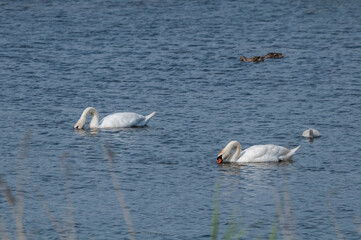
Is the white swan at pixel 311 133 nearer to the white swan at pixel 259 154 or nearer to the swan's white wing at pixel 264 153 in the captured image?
the white swan at pixel 259 154

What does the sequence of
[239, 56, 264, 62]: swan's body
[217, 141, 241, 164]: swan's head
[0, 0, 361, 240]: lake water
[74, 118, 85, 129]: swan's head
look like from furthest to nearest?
[239, 56, 264, 62]: swan's body
[74, 118, 85, 129]: swan's head
[217, 141, 241, 164]: swan's head
[0, 0, 361, 240]: lake water

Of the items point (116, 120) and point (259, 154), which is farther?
point (116, 120)

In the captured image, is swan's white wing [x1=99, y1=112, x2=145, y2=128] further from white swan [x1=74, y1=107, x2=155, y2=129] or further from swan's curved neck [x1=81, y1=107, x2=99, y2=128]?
swan's curved neck [x1=81, y1=107, x2=99, y2=128]

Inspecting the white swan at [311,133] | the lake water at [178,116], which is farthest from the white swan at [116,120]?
the white swan at [311,133]

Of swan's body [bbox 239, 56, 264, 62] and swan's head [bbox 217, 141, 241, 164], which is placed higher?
swan's head [bbox 217, 141, 241, 164]

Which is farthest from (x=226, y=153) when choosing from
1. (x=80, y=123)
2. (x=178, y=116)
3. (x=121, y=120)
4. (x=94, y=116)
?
(x=94, y=116)

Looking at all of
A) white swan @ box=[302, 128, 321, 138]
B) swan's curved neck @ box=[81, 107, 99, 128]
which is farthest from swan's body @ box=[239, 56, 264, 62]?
white swan @ box=[302, 128, 321, 138]

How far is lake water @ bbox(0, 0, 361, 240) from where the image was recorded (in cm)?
1636

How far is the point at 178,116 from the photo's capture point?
25844mm

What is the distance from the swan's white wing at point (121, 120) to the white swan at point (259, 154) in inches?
166

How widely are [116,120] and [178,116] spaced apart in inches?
75.4

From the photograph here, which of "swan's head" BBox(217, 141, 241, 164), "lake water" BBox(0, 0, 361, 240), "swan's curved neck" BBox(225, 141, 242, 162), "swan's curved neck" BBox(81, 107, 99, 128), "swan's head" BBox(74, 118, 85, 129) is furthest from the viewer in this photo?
"swan's curved neck" BBox(81, 107, 99, 128)

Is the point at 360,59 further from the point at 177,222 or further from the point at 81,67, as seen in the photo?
the point at 177,222

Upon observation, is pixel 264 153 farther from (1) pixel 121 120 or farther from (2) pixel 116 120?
(2) pixel 116 120
